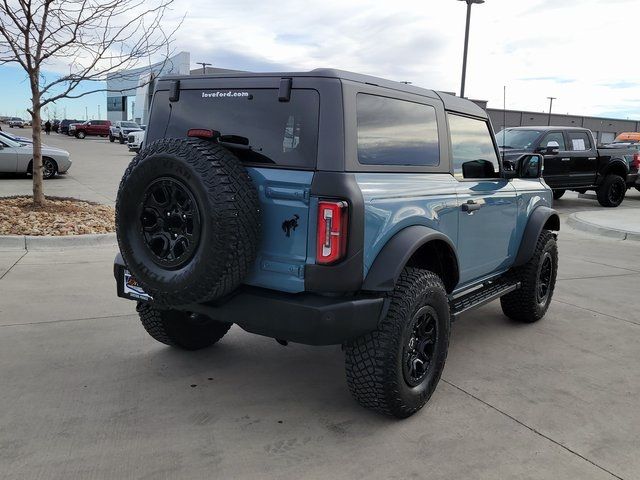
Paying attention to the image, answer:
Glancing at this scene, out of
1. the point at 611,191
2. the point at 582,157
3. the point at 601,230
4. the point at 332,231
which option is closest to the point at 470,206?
A: the point at 332,231

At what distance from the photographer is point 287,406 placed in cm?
348

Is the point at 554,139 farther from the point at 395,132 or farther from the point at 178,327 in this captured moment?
the point at 178,327

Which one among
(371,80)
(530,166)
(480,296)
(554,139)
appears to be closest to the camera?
(371,80)

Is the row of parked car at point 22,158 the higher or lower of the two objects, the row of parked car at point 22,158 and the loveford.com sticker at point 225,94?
the lower

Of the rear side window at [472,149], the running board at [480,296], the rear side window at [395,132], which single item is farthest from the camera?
the rear side window at [472,149]

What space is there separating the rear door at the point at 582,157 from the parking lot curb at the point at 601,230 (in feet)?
8.45

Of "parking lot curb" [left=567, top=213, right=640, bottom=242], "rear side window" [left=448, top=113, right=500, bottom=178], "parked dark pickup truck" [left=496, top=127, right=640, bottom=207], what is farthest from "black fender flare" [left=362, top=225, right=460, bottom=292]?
"parked dark pickup truck" [left=496, top=127, right=640, bottom=207]

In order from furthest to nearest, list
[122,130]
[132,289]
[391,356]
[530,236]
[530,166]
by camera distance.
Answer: [122,130] → [530,236] → [530,166] → [132,289] → [391,356]

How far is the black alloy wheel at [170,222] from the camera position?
2924mm

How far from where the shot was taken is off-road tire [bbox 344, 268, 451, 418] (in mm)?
3107

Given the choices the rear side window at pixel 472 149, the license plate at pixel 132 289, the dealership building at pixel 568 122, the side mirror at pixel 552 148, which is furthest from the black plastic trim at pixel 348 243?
the dealership building at pixel 568 122

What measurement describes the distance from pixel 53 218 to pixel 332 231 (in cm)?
713

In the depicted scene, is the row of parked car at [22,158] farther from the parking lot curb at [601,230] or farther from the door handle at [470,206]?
the door handle at [470,206]

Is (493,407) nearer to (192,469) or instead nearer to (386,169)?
(386,169)
